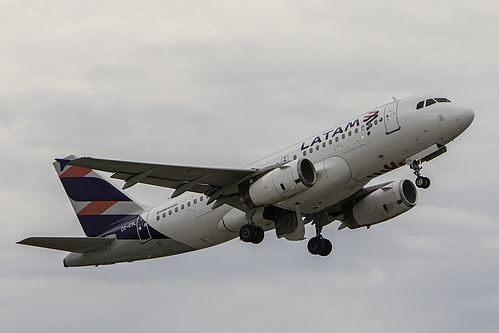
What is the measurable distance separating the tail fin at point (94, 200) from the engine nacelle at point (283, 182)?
899 centimetres

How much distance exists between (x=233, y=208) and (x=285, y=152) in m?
3.57

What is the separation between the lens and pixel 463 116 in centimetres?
3938

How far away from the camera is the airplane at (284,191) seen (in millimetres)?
Result: 39812

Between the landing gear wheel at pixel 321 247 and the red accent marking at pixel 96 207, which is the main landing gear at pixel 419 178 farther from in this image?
the red accent marking at pixel 96 207

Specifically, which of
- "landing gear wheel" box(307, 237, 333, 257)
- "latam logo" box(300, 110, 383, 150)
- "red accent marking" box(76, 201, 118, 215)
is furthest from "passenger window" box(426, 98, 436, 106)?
"red accent marking" box(76, 201, 118, 215)

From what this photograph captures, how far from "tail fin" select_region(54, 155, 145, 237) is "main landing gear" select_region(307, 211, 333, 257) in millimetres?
8662

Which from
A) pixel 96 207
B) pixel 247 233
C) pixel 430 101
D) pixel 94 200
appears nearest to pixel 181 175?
pixel 247 233

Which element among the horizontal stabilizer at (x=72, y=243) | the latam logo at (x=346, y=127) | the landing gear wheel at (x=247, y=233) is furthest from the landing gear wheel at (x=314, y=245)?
the horizontal stabilizer at (x=72, y=243)

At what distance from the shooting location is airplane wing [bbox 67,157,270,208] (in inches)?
1518

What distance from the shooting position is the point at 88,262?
46594mm

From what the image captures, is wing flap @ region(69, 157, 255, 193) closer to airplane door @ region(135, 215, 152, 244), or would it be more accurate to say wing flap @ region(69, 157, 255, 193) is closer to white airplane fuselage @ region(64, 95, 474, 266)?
white airplane fuselage @ region(64, 95, 474, 266)

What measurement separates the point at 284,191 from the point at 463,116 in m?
8.01

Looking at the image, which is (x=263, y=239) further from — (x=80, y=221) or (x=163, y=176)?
(x=80, y=221)

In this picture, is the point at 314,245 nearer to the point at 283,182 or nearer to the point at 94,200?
the point at 283,182
